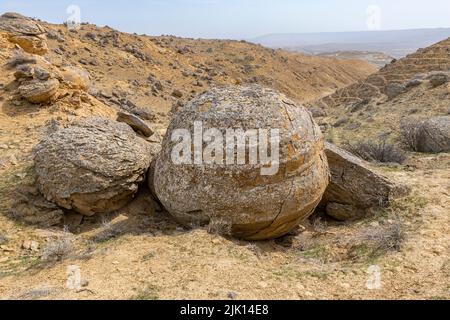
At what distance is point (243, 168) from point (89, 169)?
90.4 inches

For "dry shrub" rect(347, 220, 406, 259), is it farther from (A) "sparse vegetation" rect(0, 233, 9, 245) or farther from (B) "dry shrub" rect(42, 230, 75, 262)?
(A) "sparse vegetation" rect(0, 233, 9, 245)

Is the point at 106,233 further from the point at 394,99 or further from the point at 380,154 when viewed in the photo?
the point at 394,99

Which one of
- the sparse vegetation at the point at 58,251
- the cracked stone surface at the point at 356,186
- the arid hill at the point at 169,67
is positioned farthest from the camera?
the arid hill at the point at 169,67

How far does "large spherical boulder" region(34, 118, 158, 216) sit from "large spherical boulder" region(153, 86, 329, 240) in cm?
89

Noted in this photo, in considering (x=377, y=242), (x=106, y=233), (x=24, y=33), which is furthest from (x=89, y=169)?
(x=24, y=33)

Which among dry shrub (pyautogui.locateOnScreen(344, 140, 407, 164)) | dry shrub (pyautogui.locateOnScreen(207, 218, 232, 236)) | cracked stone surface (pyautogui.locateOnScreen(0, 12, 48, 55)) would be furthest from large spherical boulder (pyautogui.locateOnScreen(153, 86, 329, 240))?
cracked stone surface (pyautogui.locateOnScreen(0, 12, 48, 55))

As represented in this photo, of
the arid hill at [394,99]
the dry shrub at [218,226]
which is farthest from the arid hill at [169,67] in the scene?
the dry shrub at [218,226]

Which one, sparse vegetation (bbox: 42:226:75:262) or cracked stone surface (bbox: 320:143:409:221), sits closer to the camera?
sparse vegetation (bbox: 42:226:75:262)

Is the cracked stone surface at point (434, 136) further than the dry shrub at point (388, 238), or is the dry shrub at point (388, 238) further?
the cracked stone surface at point (434, 136)

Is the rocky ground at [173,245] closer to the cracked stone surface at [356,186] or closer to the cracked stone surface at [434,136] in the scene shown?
the cracked stone surface at [356,186]

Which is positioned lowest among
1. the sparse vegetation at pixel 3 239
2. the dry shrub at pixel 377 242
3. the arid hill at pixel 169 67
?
the dry shrub at pixel 377 242

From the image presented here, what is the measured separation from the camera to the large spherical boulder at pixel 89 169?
5801mm

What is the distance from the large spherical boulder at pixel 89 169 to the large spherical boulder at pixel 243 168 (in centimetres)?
89

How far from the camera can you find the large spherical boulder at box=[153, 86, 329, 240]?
16.4ft
